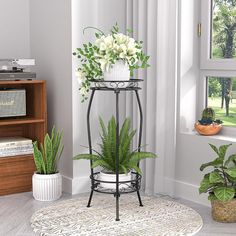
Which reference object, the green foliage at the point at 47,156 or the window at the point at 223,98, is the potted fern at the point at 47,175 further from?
the window at the point at 223,98

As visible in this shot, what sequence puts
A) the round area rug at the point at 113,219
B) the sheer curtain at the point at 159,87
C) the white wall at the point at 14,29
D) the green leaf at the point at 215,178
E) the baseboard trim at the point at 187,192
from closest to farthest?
the round area rug at the point at 113,219, the green leaf at the point at 215,178, the baseboard trim at the point at 187,192, the sheer curtain at the point at 159,87, the white wall at the point at 14,29

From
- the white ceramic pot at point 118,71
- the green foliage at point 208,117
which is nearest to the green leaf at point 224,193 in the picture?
the green foliage at point 208,117

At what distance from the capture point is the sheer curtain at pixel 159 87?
3766mm

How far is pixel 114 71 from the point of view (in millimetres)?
3230

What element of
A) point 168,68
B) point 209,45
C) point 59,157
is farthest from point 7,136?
point 209,45

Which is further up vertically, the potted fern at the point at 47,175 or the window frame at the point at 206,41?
the window frame at the point at 206,41

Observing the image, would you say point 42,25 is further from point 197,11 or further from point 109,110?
point 197,11

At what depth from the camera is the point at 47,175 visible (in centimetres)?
372

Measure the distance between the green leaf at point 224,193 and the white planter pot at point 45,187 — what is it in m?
1.19

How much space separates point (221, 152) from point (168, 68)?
85 centimetres

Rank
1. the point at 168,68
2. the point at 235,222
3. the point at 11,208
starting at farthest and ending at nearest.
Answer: the point at 168,68 → the point at 11,208 → the point at 235,222

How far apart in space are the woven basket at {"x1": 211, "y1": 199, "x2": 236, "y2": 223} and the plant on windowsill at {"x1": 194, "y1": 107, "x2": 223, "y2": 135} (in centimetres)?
64

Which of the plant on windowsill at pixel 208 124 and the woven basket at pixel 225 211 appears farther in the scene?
the plant on windowsill at pixel 208 124

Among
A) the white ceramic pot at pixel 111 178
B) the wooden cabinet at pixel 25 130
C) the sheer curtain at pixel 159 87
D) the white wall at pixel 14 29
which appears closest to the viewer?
the white ceramic pot at pixel 111 178
